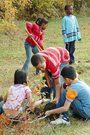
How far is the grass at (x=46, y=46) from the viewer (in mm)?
5625

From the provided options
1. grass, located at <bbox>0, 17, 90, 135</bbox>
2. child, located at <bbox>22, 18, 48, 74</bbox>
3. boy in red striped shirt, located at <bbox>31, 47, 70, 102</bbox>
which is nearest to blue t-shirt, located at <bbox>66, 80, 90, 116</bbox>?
grass, located at <bbox>0, 17, 90, 135</bbox>

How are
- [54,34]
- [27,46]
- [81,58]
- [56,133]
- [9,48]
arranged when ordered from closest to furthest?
1. [56,133]
2. [27,46]
3. [81,58]
4. [9,48]
5. [54,34]

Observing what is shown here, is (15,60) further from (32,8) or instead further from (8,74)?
(32,8)

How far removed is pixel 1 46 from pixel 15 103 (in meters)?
8.53

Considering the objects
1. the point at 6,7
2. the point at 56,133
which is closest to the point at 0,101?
the point at 56,133

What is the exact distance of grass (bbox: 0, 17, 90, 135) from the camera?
5.62m

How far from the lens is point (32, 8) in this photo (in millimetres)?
21516

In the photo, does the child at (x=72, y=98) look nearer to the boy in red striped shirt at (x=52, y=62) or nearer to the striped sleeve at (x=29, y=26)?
the boy in red striped shirt at (x=52, y=62)

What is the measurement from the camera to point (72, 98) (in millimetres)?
5613

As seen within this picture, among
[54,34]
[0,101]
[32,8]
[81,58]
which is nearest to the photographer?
[0,101]

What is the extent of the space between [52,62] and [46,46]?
26.8 feet

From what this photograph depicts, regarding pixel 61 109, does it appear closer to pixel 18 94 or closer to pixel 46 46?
pixel 18 94

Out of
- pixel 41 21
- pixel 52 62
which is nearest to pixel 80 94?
pixel 52 62

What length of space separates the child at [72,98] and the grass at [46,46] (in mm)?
149
